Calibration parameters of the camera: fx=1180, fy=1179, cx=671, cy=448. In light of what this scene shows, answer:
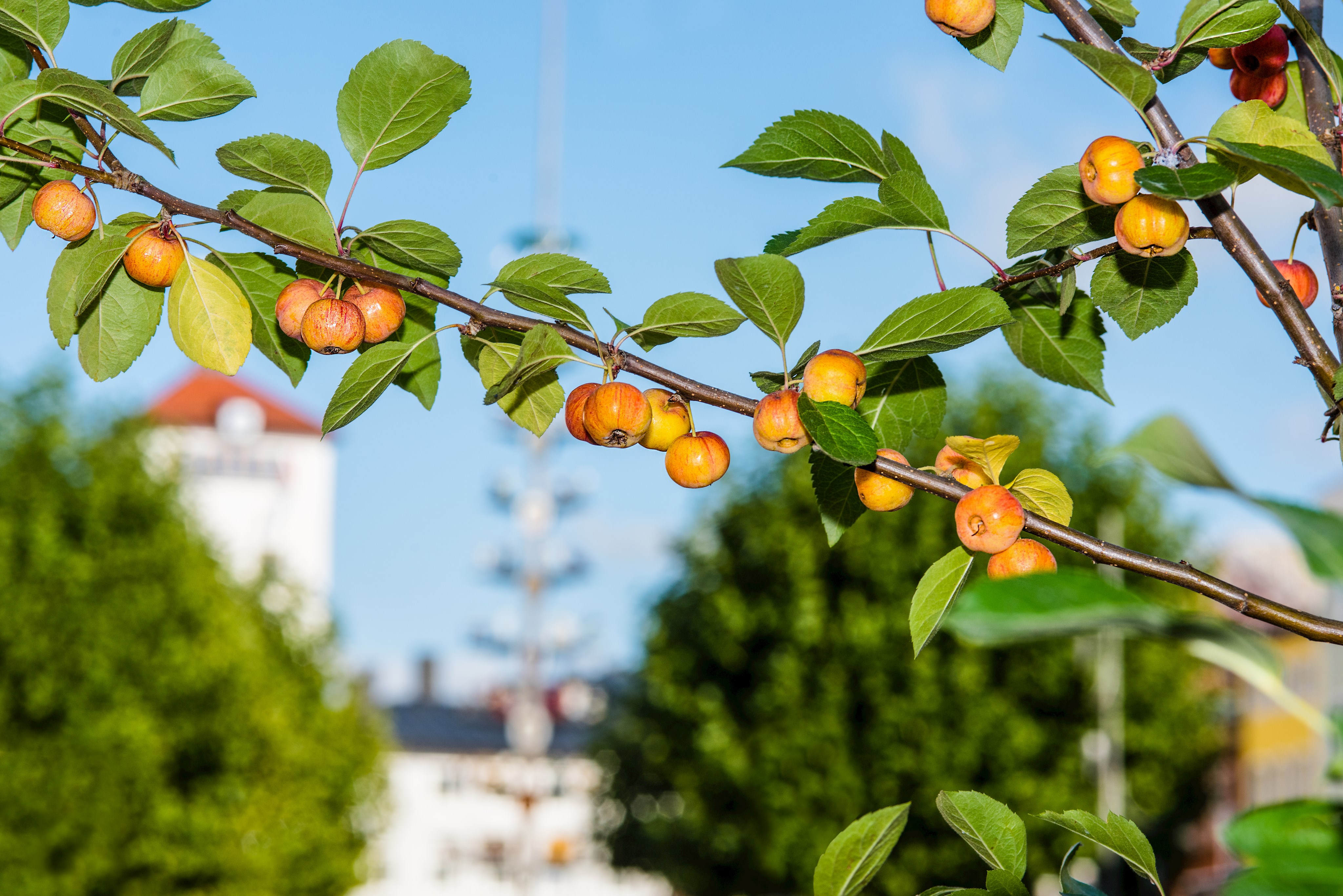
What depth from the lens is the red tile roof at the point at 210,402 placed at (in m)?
42.8

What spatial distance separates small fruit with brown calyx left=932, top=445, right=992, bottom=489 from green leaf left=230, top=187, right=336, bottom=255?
0.64 metres

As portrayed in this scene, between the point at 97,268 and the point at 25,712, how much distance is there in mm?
15765

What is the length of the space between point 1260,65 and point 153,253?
3.79 feet

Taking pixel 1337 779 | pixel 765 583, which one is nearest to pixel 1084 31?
pixel 1337 779

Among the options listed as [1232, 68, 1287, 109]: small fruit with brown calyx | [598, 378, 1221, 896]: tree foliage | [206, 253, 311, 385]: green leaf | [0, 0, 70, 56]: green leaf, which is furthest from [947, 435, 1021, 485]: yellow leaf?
[598, 378, 1221, 896]: tree foliage

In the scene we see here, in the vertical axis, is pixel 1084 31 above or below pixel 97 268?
above

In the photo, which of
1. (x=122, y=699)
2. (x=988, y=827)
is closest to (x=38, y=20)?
(x=988, y=827)

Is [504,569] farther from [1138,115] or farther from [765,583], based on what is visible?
[1138,115]

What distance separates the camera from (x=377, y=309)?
117 cm

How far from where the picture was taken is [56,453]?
16969mm

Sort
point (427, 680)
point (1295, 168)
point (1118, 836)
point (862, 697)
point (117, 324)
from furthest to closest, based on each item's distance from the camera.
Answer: point (427, 680) → point (862, 697) → point (117, 324) → point (1118, 836) → point (1295, 168)

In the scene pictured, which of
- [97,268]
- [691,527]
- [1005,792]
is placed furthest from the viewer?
[691,527]

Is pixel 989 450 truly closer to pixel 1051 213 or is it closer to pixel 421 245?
pixel 1051 213

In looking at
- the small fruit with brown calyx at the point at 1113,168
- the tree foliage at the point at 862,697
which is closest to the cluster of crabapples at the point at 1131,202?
the small fruit with brown calyx at the point at 1113,168
